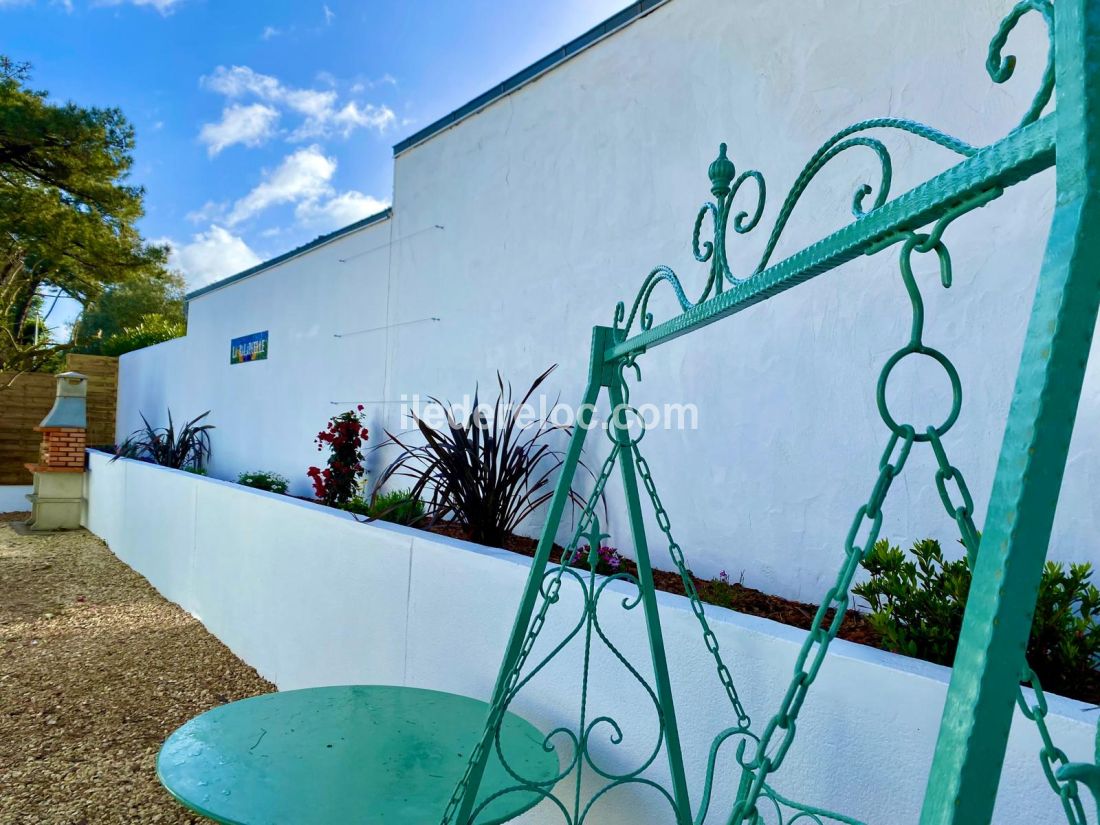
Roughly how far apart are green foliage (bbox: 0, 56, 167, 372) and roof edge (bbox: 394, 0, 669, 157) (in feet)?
26.1

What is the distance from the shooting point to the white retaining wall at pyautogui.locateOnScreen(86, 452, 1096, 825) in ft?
3.66

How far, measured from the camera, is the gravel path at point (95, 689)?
7.89 ft

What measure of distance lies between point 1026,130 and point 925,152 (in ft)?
5.35

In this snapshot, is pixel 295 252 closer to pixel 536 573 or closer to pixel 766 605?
pixel 766 605

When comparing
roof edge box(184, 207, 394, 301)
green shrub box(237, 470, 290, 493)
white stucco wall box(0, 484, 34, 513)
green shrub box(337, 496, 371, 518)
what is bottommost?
white stucco wall box(0, 484, 34, 513)

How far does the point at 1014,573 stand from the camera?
18.4 inches

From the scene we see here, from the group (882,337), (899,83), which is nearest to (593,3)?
(899,83)

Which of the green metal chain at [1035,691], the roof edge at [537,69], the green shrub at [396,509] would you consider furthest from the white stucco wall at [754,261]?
the green metal chain at [1035,691]

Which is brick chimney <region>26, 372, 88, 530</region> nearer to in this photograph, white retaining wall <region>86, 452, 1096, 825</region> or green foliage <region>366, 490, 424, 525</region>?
white retaining wall <region>86, 452, 1096, 825</region>

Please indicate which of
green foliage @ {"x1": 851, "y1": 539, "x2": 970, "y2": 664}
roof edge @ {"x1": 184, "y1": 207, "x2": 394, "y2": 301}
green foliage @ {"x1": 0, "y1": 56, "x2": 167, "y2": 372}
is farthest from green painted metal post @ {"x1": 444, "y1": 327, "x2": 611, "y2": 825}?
green foliage @ {"x1": 0, "y1": 56, "x2": 167, "y2": 372}

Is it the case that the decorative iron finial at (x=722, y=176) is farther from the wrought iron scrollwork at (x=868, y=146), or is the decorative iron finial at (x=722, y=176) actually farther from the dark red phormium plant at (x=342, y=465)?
the dark red phormium plant at (x=342, y=465)

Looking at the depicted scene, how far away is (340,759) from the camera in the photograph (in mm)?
1591

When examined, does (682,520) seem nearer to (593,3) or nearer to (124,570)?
(593,3)

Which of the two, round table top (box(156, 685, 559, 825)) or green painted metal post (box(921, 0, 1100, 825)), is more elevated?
green painted metal post (box(921, 0, 1100, 825))
